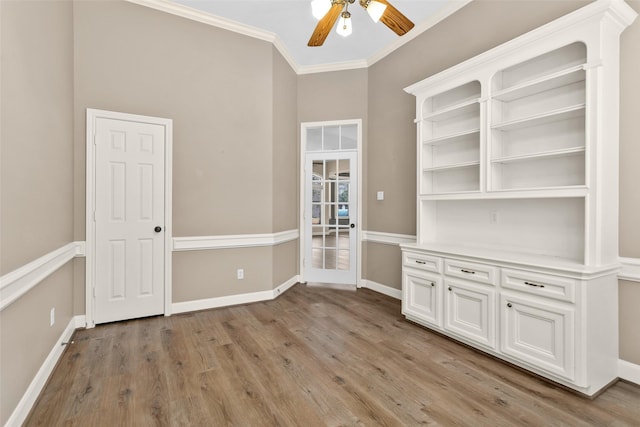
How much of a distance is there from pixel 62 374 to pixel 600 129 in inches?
161

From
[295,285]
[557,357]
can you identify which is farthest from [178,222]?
[557,357]

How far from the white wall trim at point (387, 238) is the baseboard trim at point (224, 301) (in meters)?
1.42

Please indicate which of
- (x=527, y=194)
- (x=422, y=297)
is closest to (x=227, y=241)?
(x=422, y=297)

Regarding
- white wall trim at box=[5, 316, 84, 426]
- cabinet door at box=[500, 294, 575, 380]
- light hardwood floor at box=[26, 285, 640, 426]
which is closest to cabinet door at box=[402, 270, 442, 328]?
light hardwood floor at box=[26, 285, 640, 426]

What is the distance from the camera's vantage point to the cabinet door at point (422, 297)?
9.58ft

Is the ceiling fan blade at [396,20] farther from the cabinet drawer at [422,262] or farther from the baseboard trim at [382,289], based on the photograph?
the baseboard trim at [382,289]

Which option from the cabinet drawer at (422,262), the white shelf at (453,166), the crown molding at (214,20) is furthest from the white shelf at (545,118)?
the crown molding at (214,20)

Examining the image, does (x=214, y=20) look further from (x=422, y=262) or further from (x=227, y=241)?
(x=422, y=262)

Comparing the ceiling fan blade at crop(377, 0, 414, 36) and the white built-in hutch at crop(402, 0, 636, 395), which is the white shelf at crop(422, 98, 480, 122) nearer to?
the white built-in hutch at crop(402, 0, 636, 395)

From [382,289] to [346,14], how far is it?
3.29 m

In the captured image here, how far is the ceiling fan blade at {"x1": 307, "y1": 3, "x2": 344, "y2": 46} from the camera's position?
90.5 inches

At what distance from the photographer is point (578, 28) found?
2.12 meters

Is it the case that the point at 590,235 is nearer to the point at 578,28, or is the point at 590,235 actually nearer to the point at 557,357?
the point at 557,357

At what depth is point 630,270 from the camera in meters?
2.14
